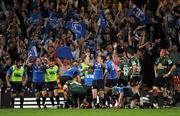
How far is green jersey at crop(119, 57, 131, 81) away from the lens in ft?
72.2

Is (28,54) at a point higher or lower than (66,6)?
lower

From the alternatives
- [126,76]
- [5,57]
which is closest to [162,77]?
[126,76]

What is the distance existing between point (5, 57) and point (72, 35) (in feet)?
9.95

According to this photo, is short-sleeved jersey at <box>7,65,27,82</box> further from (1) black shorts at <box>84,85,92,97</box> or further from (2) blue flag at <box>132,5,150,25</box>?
(2) blue flag at <box>132,5,150,25</box>

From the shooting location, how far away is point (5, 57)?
23.0 m

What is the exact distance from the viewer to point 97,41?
941 inches

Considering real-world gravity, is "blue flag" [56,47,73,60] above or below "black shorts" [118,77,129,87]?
above

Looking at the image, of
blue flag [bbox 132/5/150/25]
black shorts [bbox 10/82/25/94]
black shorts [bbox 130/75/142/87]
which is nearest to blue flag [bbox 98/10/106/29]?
blue flag [bbox 132/5/150/25]

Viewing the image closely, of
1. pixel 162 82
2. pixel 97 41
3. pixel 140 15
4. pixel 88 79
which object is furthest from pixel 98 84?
pixel 140 15

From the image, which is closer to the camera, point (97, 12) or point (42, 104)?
point (42, 104)

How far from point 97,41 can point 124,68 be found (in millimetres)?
2340

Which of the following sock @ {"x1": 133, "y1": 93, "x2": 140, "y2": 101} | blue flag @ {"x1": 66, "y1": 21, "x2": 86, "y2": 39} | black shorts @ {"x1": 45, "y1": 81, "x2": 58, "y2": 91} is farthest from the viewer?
blue flag @ {"x1": 66, "y1": 21, "x2": 86, "y2": 39}

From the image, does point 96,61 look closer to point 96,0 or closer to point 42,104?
point 42,104

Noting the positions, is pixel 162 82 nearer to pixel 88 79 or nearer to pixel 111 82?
pixel 111 82
